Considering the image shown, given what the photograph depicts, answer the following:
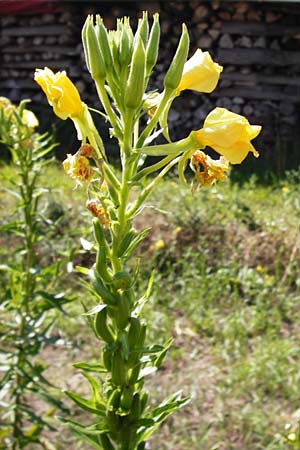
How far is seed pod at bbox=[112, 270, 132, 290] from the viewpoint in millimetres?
1038

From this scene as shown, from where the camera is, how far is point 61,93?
3.27 feet

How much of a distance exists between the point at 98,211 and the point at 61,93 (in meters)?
0.20

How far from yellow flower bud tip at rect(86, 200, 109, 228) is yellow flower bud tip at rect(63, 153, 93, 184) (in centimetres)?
4

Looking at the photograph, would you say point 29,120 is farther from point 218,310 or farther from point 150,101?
point 218,310

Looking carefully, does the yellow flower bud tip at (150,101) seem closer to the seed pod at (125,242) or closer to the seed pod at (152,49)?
the seed pod at (152,49)

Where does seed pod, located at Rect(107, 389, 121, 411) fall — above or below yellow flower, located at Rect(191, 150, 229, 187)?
below

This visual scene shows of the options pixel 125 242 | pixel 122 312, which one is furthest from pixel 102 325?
pixel 125 242

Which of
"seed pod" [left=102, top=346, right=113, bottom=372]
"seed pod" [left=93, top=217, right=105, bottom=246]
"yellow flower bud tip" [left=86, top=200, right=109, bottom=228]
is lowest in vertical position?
"seed pod" [left=102, top=346, right=113, bottom=372]

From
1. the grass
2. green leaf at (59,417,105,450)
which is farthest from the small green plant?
green leaf at (59,417,105,450)

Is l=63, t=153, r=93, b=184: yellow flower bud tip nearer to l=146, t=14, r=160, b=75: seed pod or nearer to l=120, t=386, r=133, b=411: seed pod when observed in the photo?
l=146, t=14, r=160, b=75: seed pod

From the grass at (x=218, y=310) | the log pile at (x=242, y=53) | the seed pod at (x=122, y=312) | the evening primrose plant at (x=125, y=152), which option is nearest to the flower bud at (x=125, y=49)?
the evening primrose plant at (x=125, y=152)

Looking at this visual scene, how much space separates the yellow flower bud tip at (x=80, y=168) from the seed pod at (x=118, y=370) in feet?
0.97

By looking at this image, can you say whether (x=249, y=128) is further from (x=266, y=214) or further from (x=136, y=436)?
(x=266, y=214)

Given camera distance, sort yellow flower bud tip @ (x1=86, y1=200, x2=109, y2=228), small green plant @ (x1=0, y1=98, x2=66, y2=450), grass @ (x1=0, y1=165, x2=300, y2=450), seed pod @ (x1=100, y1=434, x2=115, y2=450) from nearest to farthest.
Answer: yellow flower bud tip @ (x1=86, y1=200, x2=109, y2=228) < seed pod @ (x1=100, y1=434, x2=115, y2=450) < small green plant @ (x1=0, y1=98, x2=66, y2=450) < grass @ (x1=0, y1=165, x2=300, y2=450)
